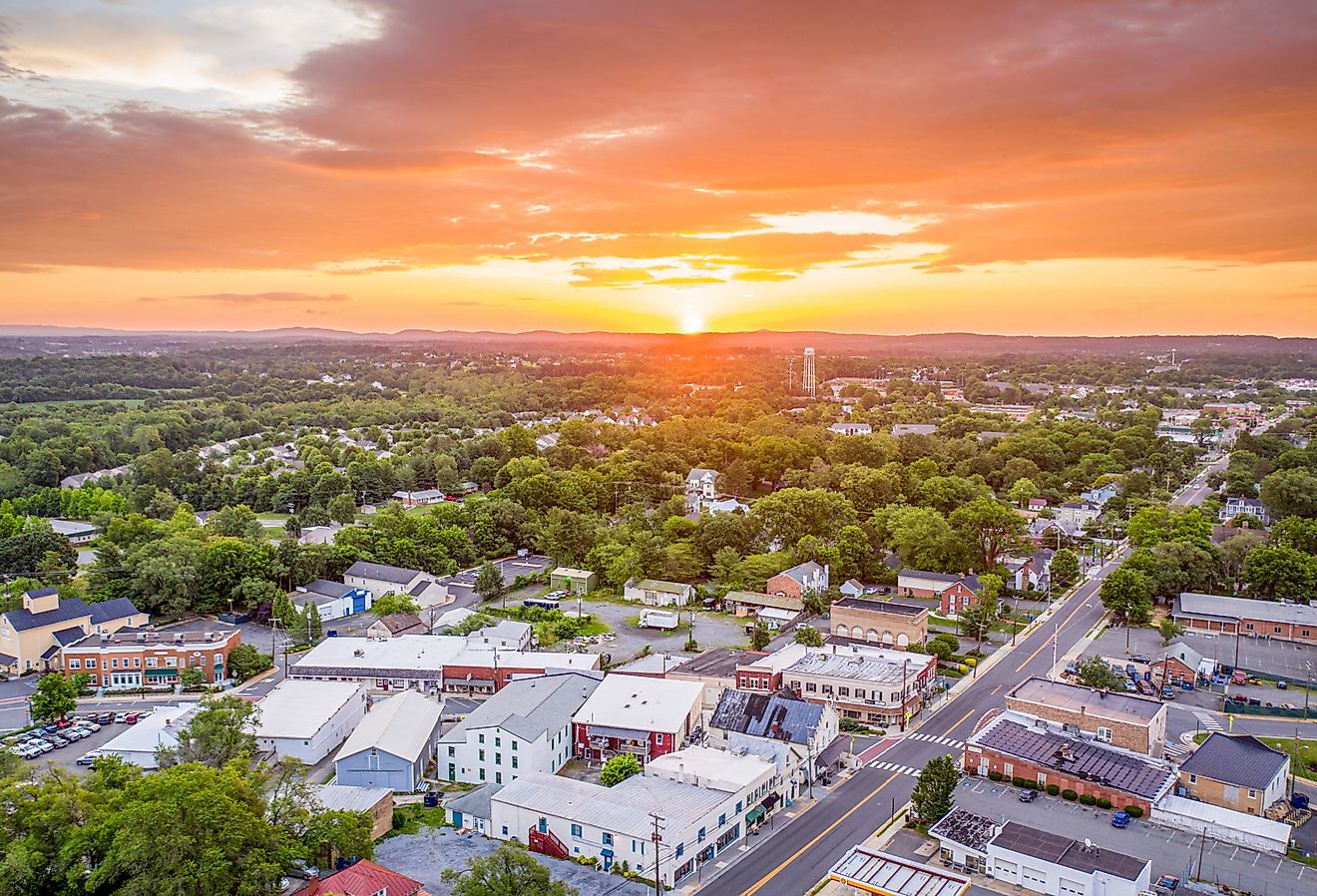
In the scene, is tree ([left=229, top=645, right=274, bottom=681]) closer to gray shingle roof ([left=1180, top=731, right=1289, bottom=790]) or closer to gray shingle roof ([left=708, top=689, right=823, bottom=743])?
gray shingle roof ([left=708, top=689, right=823, bottom=743])

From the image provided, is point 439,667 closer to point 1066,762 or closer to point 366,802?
point 366,802

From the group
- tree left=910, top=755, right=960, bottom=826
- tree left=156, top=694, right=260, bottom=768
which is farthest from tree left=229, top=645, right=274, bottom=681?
tree left=910, top=755, right=960, bottom=826

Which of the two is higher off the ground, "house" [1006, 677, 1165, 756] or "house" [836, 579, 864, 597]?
"house" [1006, 677, 1165, 756]

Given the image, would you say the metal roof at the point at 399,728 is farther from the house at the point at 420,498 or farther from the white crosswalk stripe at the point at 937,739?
the house at the point at 420,498

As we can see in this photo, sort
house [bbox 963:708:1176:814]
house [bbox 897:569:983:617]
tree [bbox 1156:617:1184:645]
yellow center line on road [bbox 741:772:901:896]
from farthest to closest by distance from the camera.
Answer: house [bbox 897:569:983:617]
tree [bbox 1156:617:1184:645]
house [bbox 963:708:1176:814]
yellow center line on road [bbox 741:772:901:896]

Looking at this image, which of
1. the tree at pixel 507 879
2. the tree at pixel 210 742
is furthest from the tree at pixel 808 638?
the tree at pixel 210 742

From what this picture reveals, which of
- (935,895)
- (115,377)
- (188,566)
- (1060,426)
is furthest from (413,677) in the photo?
(115,377)

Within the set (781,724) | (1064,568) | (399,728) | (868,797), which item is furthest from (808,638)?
(1064,568)
